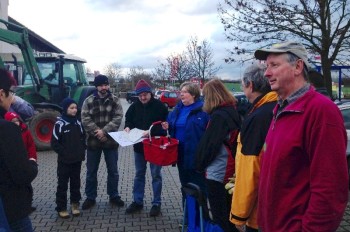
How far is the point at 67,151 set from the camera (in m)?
5.77

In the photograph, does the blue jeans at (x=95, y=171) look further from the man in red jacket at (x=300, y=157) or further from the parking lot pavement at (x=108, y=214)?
the man in red jacket at (x=300, y=157)

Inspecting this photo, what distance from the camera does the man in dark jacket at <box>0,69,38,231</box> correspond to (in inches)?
104

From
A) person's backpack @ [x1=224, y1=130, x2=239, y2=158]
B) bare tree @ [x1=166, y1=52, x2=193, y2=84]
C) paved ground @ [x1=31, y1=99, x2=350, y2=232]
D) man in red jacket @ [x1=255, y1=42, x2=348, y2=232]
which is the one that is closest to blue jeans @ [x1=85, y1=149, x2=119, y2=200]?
paved ground @ [x1=31, y1=99, x2=350, y2=232]

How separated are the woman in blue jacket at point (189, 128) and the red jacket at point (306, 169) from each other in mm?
2668

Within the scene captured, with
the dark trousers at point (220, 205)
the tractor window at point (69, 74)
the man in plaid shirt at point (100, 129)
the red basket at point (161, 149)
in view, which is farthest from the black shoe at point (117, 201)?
the tractor window at point (69, 74)

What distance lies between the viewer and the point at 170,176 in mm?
8742

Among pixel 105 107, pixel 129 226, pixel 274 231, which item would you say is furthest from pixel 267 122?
pixel 105 107

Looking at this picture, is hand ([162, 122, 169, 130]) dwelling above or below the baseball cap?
below

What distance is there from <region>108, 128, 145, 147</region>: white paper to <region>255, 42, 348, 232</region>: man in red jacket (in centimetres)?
343

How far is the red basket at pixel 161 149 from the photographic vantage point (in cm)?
507

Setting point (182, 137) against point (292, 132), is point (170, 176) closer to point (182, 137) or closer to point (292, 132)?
point (182, 137)

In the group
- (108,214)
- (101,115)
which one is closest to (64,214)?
(108,214)

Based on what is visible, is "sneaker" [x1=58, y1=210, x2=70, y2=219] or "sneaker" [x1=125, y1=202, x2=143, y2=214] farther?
"sneaker" [x1=125, y1=202, x2=143, y2=214]

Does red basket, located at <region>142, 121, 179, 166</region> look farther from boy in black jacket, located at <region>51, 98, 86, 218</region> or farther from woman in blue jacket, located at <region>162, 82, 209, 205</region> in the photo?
boy in black jacket, located at <region>51, 98, 86, 218</region>
